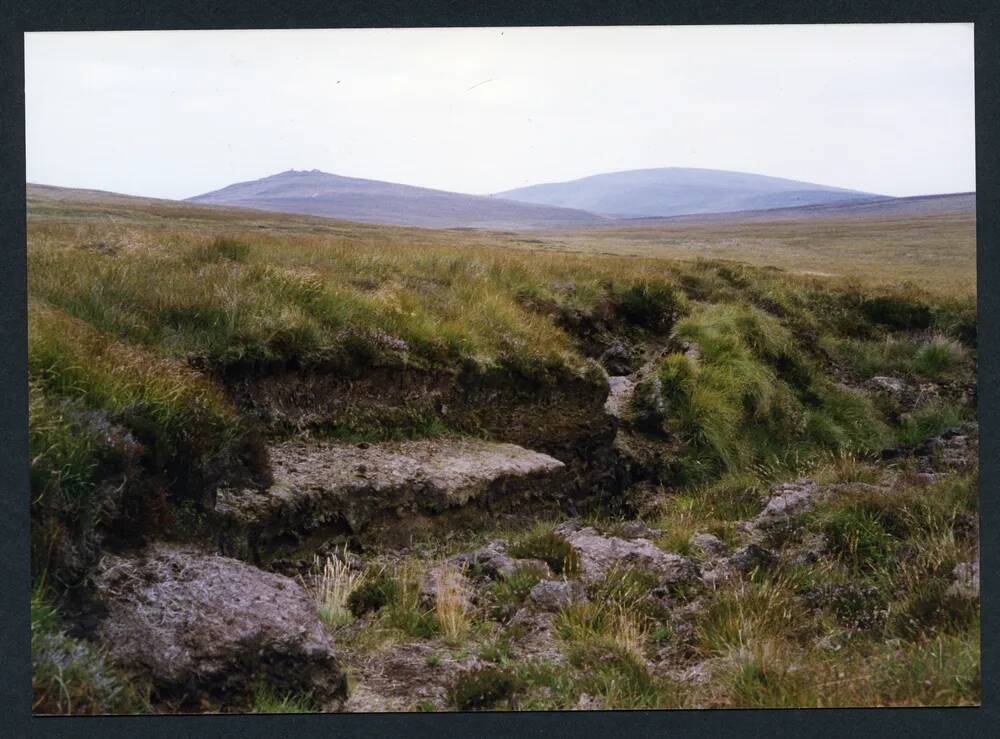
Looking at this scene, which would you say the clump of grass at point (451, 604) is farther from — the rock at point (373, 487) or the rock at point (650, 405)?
the rock at point (650, 405)

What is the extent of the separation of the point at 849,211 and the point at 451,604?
5.93 m

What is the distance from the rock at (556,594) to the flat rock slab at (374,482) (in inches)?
51.3

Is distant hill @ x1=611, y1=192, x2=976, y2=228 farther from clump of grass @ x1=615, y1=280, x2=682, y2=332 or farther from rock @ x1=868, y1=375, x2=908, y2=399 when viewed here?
rock @ x1=868, y1=375, x2=908, y2=399

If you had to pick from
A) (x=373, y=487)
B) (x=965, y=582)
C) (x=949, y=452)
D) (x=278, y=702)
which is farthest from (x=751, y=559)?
(x=278, y=702)

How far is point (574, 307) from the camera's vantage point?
10.2m

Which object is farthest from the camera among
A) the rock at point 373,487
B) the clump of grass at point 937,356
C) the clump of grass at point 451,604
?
the clump of grass at point 937,356

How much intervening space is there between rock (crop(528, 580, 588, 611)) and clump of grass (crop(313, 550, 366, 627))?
1362 millimetres

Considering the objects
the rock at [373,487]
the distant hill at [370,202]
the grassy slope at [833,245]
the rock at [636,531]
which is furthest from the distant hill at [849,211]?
the rock at [636,531]

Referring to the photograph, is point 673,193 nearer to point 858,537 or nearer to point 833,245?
point 833,245

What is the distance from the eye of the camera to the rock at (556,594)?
623 cm

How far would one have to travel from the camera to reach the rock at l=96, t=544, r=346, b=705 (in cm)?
526

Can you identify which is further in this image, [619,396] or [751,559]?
[619,396]

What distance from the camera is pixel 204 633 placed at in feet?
17.5

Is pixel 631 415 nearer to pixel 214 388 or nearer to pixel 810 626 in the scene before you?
pixel 810 626
